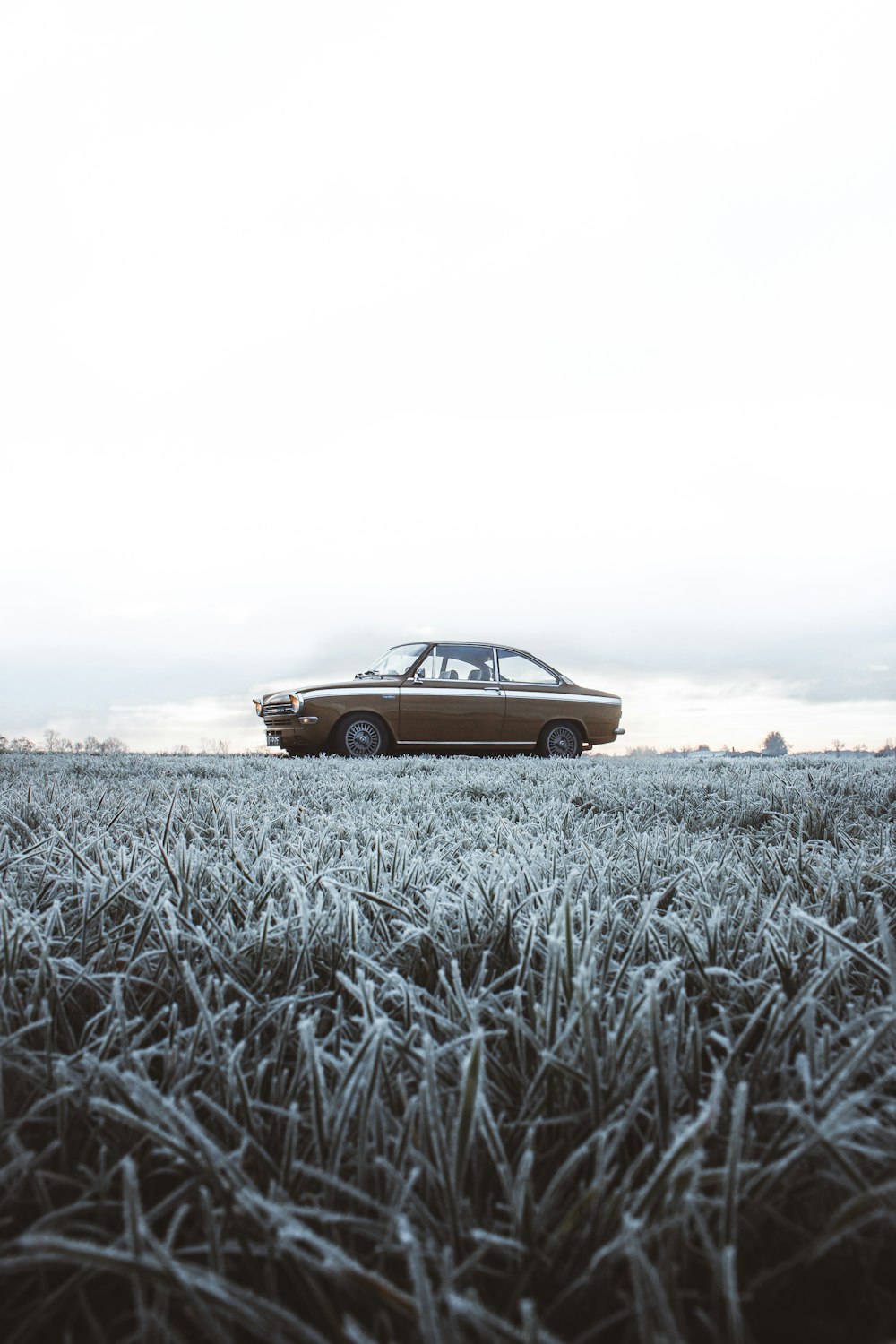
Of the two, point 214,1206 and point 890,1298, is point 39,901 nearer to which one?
point 214,1206

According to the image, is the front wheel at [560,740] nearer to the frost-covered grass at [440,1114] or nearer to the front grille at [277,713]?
the front grille at [277,713]

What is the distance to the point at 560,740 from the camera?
10.9 meters

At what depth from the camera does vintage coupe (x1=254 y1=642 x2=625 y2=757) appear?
30.7 feet

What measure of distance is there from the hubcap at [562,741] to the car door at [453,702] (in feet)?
2.98

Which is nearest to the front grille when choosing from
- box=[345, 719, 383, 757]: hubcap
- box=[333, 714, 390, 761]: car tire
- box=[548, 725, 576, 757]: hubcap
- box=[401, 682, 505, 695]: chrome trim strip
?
box=[333, 714, 390, 761]: car tire

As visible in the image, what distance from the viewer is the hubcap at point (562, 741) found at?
10797 millimetres

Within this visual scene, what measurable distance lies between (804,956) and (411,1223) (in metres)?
0.78

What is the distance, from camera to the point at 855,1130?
2.51 feet

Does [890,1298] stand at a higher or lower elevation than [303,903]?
lower

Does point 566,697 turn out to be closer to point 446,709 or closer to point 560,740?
point 560,740

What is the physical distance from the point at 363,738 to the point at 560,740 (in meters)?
3.00

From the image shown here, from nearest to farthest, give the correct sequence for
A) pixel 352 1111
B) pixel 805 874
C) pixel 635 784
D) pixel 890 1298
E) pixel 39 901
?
1. pixel 890 1298
2. pixel 352 1111
3. pixel 39 901
4. pixel 805 874
5. pixel 635 784

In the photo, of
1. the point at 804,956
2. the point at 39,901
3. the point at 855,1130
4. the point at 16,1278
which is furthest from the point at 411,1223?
the point at 39,901

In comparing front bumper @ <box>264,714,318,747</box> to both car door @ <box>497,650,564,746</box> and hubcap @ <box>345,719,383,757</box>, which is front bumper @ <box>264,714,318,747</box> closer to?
hubcap @ <box>345,719,383,757</box>
